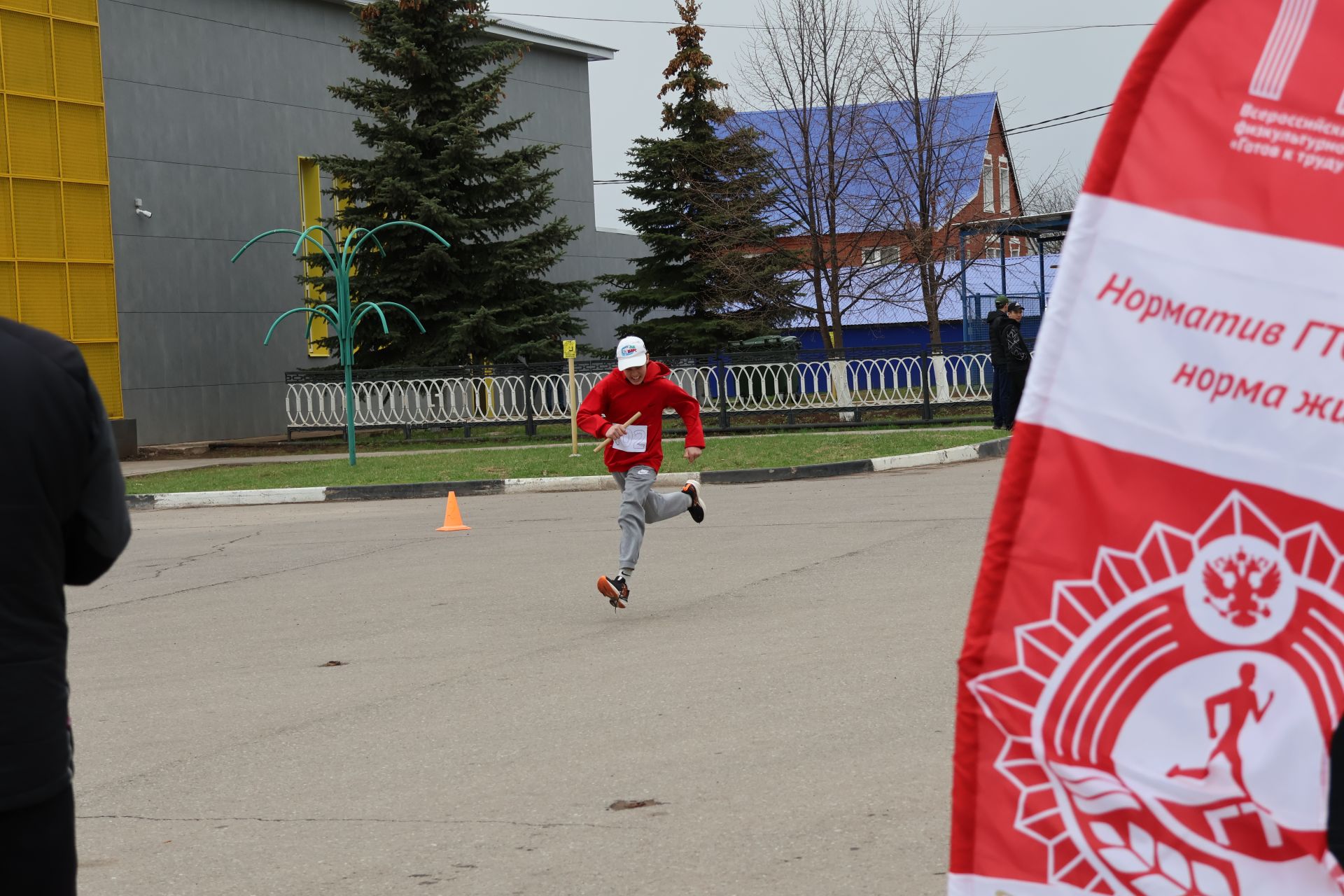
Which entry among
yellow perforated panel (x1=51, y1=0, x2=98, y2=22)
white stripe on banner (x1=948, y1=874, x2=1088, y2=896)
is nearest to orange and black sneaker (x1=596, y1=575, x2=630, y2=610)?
white stripe on banner (x1=948, y1=874, x2=1088, y2=896)

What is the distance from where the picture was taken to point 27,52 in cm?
2842

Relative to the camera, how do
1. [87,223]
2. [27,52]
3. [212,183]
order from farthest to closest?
[212,183]
[87,223]
[27,52]

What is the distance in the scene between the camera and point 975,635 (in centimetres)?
199

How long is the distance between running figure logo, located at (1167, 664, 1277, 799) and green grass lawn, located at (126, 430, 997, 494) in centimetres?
1701

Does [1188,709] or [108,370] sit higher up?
[1188,709]

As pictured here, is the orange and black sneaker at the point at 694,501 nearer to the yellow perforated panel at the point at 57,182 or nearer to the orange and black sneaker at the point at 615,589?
the orange and black sneaker at the point at 615,589

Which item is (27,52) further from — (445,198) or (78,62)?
(445,198)

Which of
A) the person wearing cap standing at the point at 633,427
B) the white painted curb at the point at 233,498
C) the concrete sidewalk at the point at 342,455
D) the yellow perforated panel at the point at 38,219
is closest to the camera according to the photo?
the person wearing cap standing at the point at 633,427

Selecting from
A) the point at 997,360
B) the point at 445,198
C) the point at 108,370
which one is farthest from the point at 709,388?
the point at 108,370

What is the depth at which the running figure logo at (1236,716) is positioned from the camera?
1.87m

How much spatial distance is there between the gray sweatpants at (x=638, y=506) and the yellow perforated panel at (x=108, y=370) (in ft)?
72.8

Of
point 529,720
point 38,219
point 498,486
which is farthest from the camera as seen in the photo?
point 38,219

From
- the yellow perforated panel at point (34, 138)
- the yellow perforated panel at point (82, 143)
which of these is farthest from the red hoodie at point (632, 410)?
the yellow perforated panel at point (82, 143)

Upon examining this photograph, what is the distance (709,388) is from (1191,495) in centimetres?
2620
